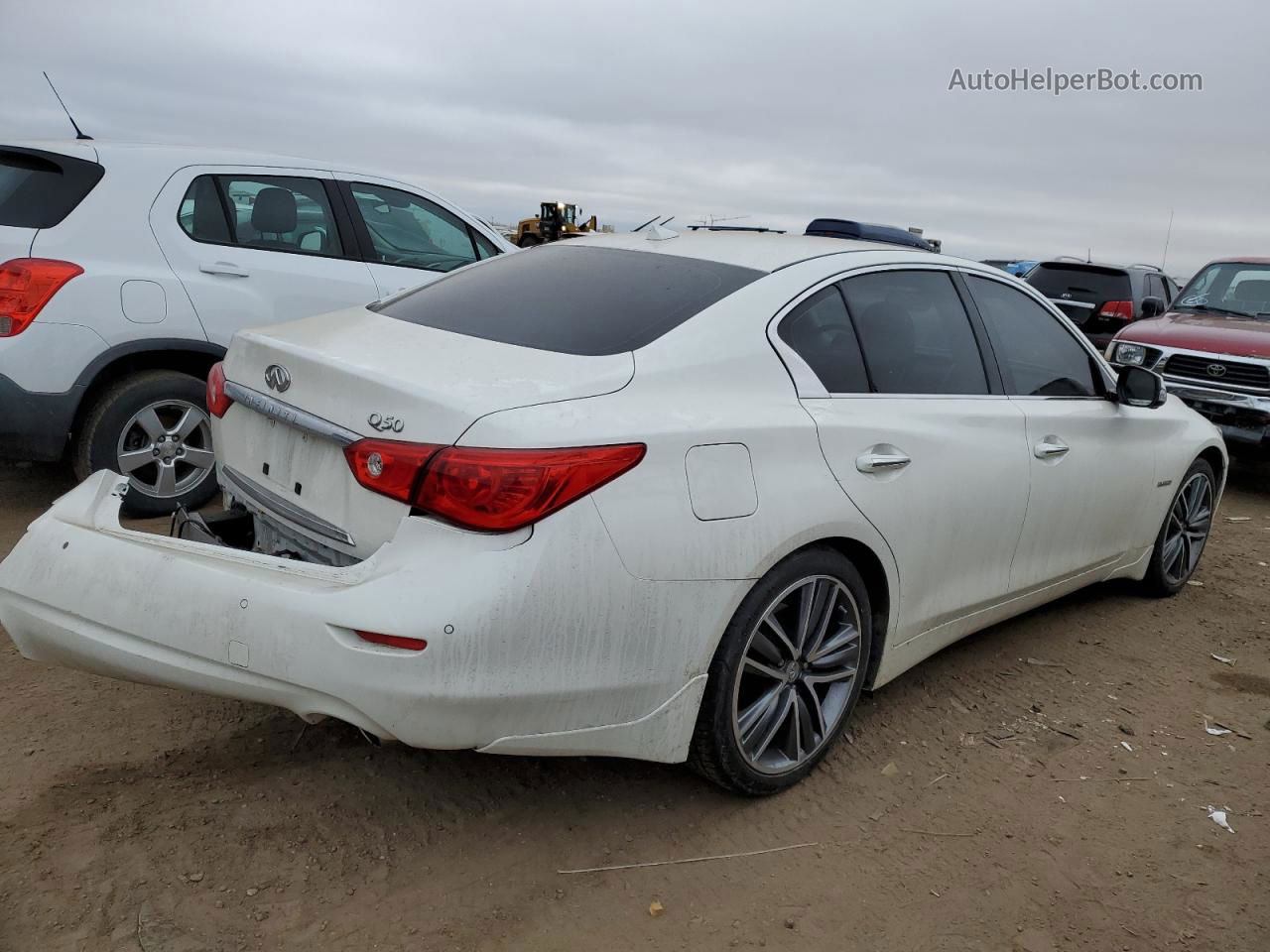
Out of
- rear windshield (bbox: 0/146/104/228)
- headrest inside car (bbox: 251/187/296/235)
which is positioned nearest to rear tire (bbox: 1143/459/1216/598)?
headrest inside car (bbox: 251/187/296/235)

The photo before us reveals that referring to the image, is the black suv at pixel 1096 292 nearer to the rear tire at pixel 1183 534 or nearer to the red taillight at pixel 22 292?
the rear tire at pixel 1183 534

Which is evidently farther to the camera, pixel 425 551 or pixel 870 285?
pixel 870 285

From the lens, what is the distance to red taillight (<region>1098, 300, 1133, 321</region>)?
36.9 ft

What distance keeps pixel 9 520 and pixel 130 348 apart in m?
1.03

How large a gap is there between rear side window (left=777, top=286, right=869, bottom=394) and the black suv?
8.88 metres

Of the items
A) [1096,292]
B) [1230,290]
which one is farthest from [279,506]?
[1096,292]

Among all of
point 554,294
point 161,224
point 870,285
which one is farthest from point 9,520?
point 870,285

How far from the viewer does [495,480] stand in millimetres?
2209

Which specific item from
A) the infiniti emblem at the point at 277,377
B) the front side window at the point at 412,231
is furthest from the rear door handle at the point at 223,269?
the infiniti emblem at the point at 277,377

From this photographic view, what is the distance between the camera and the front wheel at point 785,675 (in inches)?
104

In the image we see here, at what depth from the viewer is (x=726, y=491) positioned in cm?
251

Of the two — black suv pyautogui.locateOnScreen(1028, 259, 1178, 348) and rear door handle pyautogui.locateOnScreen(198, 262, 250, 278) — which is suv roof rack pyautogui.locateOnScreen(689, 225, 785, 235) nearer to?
rear door handle pyautogui.locateOnScreen(198, 262, 250, 278)

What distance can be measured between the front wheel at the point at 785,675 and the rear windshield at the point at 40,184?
3770mm

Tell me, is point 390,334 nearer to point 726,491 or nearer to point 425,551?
point 425,551
